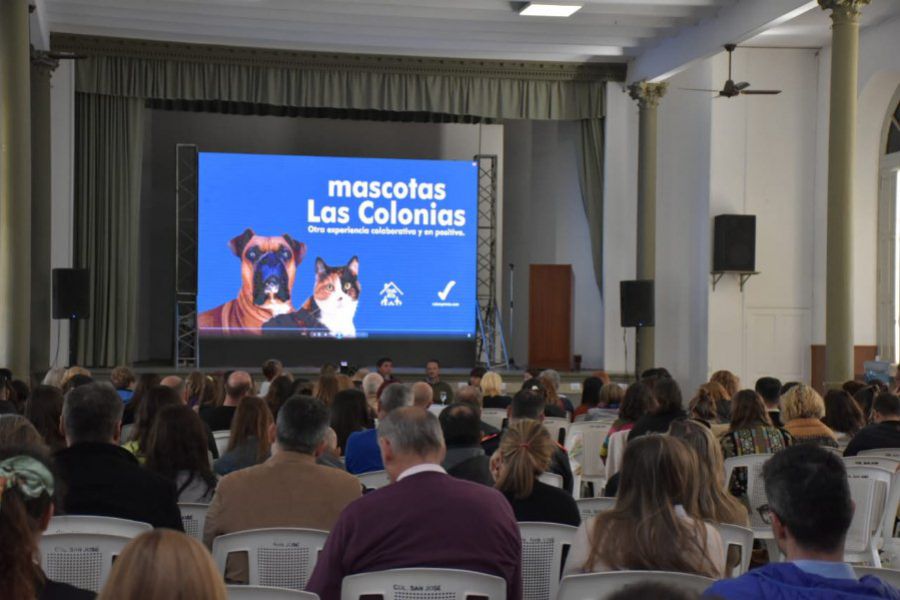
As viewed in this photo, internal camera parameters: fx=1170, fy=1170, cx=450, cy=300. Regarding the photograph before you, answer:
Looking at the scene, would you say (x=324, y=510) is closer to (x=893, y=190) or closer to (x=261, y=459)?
(x=261, y=459)

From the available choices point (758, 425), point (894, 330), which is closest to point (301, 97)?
point (894, 330)

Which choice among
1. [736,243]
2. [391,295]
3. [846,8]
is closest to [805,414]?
[846,8]

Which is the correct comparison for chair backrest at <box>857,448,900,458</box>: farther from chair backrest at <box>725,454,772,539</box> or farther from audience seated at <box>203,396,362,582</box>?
audience seated at <box>203,396,362,582</box>

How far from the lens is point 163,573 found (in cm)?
158

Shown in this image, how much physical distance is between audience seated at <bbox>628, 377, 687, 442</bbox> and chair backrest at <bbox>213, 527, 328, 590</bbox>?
9.24 ft

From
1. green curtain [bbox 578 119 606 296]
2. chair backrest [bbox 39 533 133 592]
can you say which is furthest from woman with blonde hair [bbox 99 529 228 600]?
green curtain [bbox 578 119 606 296]

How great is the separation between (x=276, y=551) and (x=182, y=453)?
1.02 metres

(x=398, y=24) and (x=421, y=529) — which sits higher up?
(x=398, y=24)

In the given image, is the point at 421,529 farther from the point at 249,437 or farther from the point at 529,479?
the point at 249,437

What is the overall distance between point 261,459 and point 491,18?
8445 mm

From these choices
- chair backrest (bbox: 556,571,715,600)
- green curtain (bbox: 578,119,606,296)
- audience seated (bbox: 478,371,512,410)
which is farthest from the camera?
green curtain (bbox: 578,119,606,296)

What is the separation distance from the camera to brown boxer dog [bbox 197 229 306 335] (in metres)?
13.9

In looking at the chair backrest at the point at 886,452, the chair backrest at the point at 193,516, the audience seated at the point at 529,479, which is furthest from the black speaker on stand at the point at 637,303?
the chair backrest at the point at 193,516

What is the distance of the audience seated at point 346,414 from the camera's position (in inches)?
246
